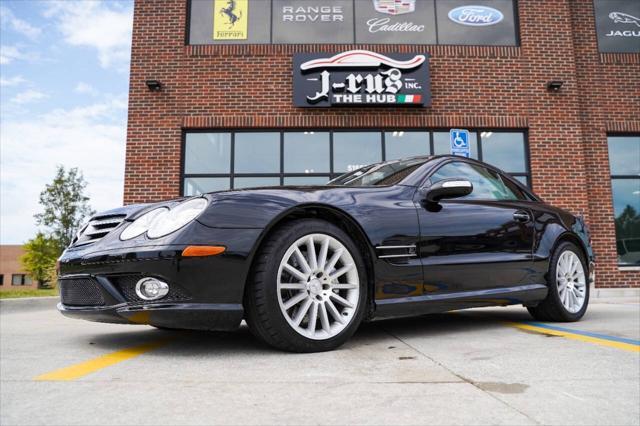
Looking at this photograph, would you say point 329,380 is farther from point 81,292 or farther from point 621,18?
point 621,18

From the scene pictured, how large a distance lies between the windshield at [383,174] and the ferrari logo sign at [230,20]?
23.5 ft

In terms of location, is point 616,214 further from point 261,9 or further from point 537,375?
point 537,375

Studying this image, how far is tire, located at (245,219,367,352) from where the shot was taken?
2.57 meters

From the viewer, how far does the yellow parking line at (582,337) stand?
9.46 ft

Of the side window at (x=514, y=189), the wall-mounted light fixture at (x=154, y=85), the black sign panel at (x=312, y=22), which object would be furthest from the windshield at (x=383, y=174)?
the black sign panel at (x=312, y=22)

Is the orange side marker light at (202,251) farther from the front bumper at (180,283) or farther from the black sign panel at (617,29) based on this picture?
the black sign panel at (617,29)

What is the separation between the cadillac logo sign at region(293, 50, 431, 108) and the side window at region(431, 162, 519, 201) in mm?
5788

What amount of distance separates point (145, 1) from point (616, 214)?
34.7ft

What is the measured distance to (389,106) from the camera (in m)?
9.77

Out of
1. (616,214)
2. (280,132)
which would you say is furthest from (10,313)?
(616,214)

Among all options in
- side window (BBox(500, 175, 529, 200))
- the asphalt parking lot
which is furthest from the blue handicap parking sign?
the asphalt parking lot

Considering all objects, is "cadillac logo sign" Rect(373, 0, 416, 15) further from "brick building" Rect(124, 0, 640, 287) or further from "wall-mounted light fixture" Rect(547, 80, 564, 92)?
"wall-mounted light fixture" Rect(547, 80, 564, 92)

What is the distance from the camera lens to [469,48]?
1025cm

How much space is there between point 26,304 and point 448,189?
6.63m
